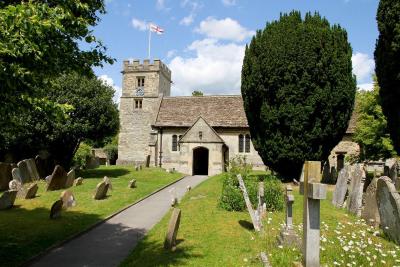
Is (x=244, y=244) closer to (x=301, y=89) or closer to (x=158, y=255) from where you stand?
(x=158, y=255)

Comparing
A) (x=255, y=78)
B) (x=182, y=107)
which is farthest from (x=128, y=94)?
(x=255, y=78)

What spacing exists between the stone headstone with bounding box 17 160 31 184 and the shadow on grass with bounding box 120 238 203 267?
44.3ft

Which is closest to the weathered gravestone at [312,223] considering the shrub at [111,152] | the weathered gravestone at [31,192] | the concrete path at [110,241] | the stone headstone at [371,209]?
the concrete path at [110,241]

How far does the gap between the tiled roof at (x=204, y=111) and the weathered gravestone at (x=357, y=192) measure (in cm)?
2071

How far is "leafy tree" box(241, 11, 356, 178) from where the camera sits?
19469 millimetres

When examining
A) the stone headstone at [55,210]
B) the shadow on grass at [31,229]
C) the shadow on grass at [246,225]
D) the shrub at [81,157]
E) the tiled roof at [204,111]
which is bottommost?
the shadow on grass at [31,229]

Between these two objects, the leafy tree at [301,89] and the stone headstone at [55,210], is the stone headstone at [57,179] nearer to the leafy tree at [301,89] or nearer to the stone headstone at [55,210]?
the stone headstone at [55,210]

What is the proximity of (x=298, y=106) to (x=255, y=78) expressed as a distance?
9.67 ft

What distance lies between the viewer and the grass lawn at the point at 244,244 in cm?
735

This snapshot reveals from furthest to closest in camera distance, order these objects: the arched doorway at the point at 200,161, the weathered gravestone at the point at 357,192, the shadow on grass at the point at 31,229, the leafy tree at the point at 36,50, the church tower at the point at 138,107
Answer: the church tower at the point at 138,107 < the arched doorway at the point at 200,161 < the weathered gravestone at the point at 357,192 < the shadow on grass at the point at 31,229 < the leafy tree at the point at 36,50

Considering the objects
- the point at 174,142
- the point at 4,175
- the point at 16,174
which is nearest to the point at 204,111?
the point at 174,142

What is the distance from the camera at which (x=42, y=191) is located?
18672 millimetres

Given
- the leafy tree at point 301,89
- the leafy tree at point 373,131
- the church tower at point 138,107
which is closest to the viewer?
the leafy tree at point 301,89

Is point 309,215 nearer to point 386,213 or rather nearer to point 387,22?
point 386,213
